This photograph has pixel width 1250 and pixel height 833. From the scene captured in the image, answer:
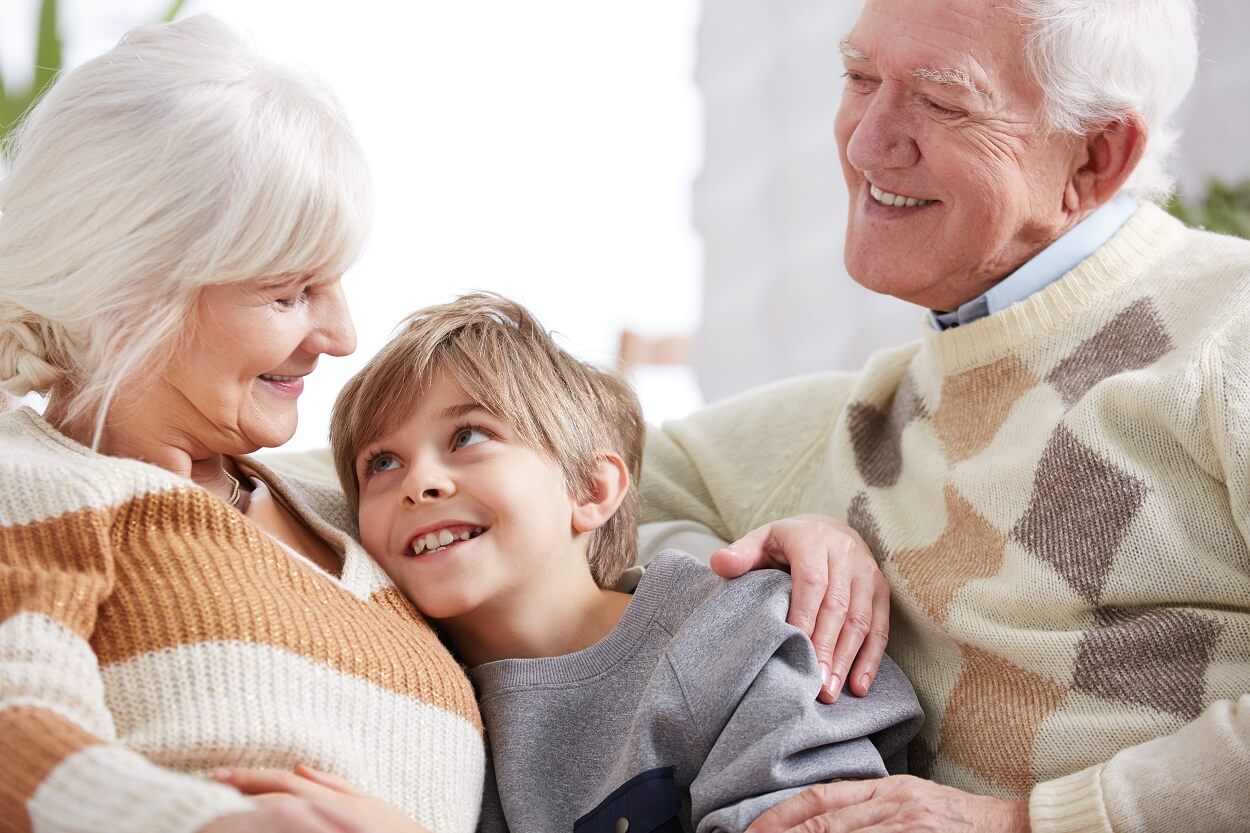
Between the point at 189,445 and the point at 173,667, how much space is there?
0.32 meters

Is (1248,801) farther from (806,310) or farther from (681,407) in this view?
(681,407)

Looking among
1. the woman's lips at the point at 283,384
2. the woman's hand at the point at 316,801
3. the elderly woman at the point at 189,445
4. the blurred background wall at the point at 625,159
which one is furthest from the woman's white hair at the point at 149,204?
the blurred background wall at the point at 625,159

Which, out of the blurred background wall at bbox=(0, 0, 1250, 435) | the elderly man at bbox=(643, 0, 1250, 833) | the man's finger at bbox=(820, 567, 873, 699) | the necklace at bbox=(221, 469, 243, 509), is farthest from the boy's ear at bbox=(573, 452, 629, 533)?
the blurred background wall at bbox=(0, 0, 1250, 435)

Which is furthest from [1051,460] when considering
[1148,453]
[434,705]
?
[434,705]

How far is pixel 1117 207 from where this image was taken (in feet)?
5.71

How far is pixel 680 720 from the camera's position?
4.50ft

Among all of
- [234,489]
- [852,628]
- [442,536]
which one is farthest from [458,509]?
[852,628]

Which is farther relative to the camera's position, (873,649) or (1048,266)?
(1048,266)

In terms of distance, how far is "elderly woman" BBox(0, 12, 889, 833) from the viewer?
1138mm

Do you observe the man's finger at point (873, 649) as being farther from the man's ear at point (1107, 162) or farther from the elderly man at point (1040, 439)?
the man's ear at point (1107, 162)

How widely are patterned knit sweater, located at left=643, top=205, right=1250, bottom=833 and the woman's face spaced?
0.79 m

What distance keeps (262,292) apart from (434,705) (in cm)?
49

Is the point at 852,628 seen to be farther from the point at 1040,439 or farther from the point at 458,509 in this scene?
the point at 458,509

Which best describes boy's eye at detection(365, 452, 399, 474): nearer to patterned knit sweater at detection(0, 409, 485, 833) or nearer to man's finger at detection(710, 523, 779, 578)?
patterned knit sweater at detection(0, 409, 485, 833)
